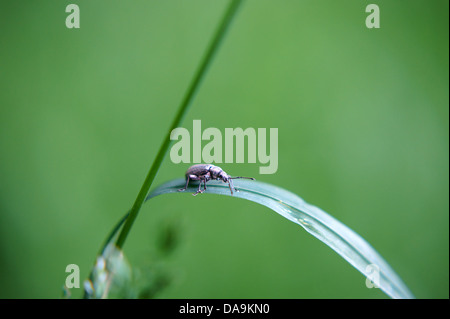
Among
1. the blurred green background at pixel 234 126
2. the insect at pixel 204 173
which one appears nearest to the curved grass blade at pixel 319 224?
the insect at pixel 204 173

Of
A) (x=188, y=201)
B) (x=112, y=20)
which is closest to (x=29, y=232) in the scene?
(x=188, y=201)

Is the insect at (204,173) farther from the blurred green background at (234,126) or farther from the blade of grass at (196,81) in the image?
the blurred green background at (234,126)

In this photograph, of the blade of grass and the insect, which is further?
the insect

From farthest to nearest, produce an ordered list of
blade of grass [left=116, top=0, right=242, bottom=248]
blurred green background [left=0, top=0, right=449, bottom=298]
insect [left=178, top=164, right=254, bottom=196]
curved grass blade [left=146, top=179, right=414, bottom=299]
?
blurred green background [left=0, top=0, right=449, bottom=298] < insect [left=178, top=164, right=254, bottom=196] < curved grass blade [left=146, top=179, right=414, bottom=299] < blade of grass [left=116, top=0, right=242, bottom=248]

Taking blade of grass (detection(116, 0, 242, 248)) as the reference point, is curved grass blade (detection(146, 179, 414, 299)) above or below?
below

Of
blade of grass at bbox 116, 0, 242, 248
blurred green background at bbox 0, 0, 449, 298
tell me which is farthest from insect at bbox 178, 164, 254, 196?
blurred green background at bbox 0, 0, 449, 298

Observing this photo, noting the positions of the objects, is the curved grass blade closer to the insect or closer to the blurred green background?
the insect
